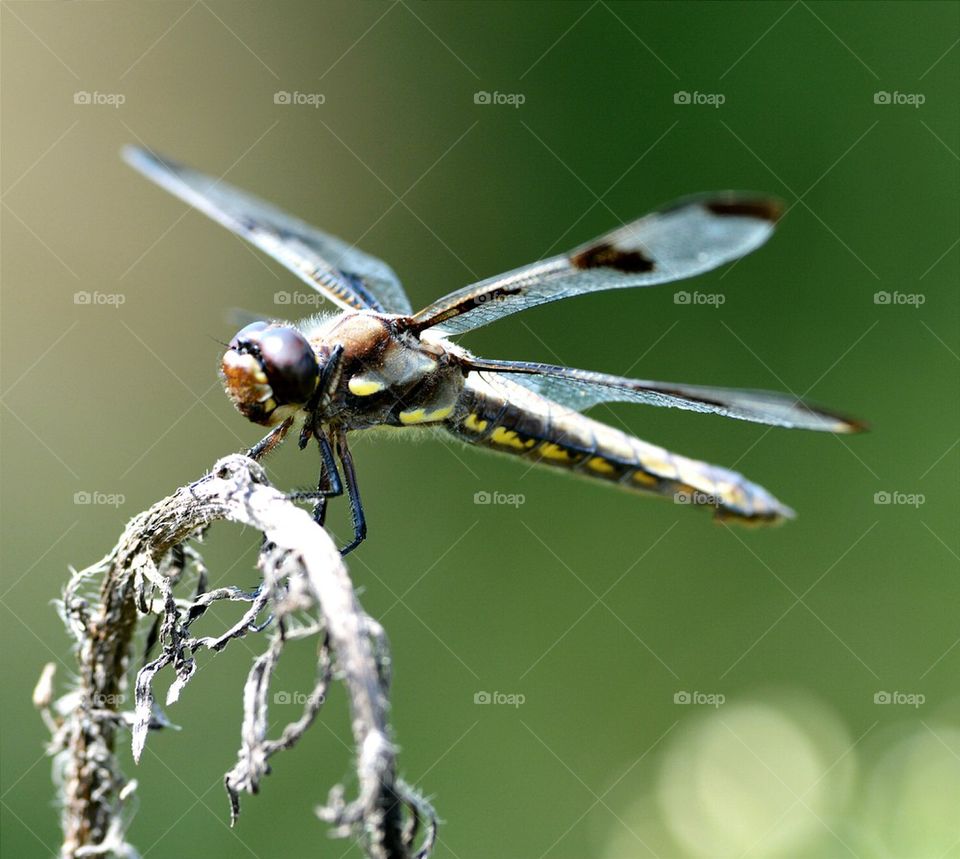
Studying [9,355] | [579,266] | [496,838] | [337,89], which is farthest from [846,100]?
[9,355]

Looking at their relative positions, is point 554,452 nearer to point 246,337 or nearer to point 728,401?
point 728,401

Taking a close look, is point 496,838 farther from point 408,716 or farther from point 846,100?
point 846,100

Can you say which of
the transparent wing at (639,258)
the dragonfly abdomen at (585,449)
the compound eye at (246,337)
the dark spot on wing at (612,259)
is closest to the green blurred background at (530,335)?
the dragonfly abdomen at (585,449)

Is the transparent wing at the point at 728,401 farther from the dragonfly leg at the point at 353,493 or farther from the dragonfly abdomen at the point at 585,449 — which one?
the dragonfly leg at the point at 353,493

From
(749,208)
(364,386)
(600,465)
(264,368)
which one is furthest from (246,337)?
(600,465)

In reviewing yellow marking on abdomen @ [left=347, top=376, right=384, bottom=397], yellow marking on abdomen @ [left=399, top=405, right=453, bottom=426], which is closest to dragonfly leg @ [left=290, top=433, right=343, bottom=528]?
yellow marking on abdomen @ [left=347, top=376, right=384, bottom=397]

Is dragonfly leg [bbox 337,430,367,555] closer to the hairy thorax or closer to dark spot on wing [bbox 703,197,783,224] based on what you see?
the hairy thorax

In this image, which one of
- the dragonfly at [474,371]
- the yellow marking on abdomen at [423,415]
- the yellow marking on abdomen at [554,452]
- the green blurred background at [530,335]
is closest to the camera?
the dragonfly at [474,371]

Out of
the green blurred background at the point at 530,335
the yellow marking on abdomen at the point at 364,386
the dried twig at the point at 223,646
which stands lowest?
the green blurred background at the point at 530,335
